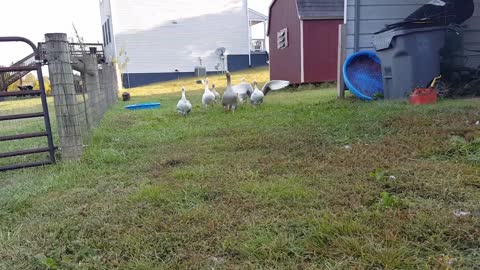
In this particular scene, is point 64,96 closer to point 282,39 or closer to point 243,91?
point 243,91

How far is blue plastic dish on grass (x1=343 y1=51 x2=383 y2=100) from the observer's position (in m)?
6.47

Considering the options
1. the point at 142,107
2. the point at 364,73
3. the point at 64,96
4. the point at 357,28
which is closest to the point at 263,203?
the point at 64,96

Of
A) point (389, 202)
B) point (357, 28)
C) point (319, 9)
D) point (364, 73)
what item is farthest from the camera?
point (319, 9)

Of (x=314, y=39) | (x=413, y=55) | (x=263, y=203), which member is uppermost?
(x=314, y=39)

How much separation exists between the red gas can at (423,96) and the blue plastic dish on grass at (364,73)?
1347mm

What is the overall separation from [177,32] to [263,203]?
21374mm

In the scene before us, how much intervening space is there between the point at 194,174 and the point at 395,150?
1.60 metres

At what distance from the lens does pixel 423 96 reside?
4.99 metres

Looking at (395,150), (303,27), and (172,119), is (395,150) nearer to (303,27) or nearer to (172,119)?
(172,119)

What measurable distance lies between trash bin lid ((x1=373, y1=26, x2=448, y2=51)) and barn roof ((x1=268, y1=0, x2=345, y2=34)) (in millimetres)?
6006

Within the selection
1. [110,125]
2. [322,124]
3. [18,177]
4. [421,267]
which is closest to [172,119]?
[110,125]

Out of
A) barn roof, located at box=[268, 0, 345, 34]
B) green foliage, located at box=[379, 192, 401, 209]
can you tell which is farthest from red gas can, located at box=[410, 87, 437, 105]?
barn roof, located at box=[268, 0, 345, 34]

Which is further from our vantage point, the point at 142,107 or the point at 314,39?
the point at 314,39

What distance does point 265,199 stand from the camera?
2.11 meters
